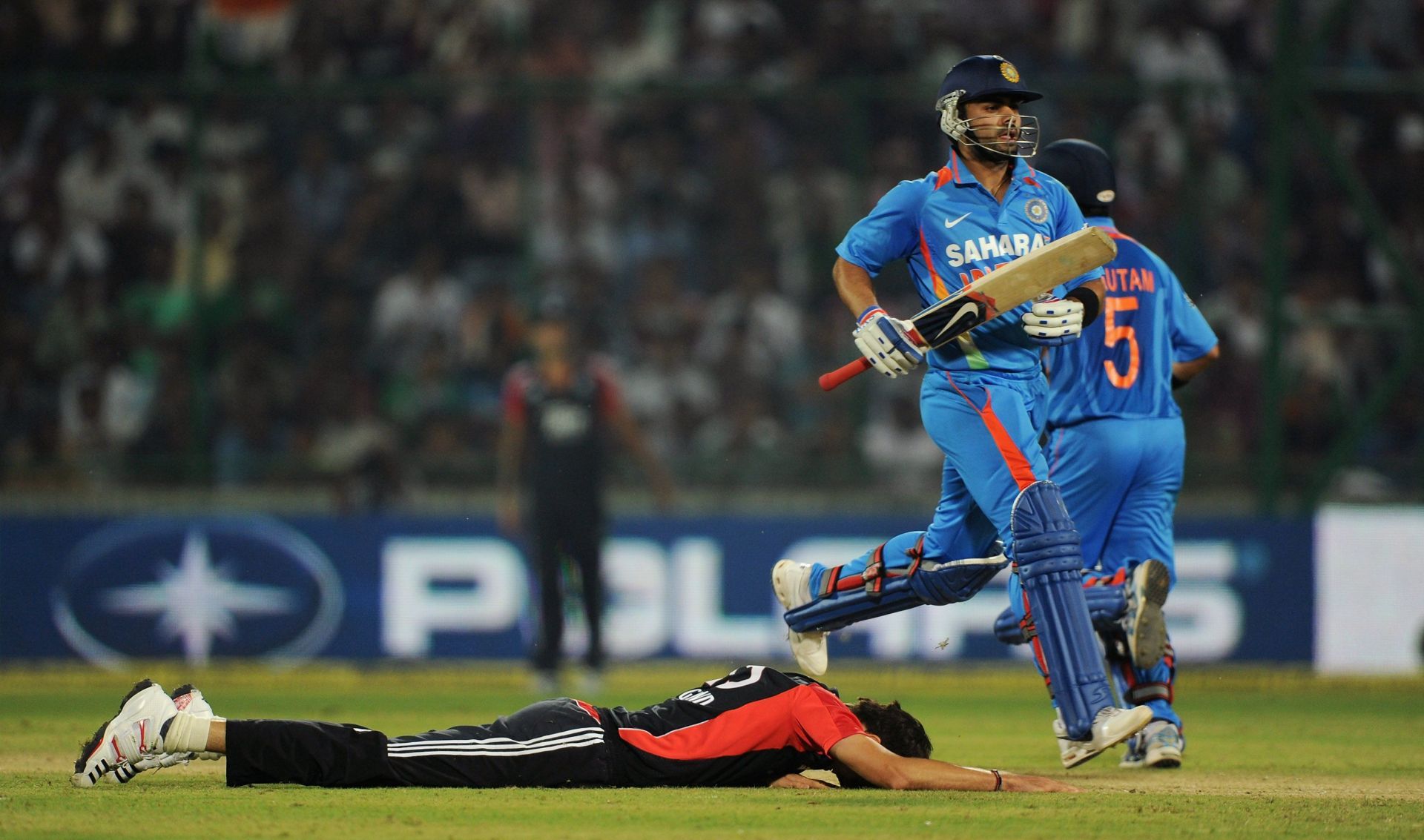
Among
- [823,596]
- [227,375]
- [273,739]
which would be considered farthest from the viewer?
[227,375]

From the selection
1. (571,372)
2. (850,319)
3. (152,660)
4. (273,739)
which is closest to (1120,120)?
(850,319)

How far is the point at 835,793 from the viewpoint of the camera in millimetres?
6316

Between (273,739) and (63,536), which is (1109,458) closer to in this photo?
(273,739)

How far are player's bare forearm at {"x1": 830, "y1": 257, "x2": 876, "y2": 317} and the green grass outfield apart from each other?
5.59ft

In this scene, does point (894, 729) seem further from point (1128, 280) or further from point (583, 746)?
point (1128, 280)

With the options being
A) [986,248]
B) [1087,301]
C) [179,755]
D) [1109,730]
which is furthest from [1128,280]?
[179,755]

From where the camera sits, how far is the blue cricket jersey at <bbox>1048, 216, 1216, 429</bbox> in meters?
7.47

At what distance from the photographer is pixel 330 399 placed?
42.3 ft

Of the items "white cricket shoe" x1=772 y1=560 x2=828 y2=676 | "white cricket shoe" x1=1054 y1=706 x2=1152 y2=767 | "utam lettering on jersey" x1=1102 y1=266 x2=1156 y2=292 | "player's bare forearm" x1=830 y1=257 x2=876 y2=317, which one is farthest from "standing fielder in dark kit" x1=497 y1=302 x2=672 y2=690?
"white cricket shoe" x1=1054 y1=706 x2=1152 y2=767

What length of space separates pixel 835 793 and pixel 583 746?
0.90 meters

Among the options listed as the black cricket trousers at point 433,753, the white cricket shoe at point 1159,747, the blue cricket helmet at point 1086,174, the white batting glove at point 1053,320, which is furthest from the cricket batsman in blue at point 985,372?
the black cricket trousers at point 433,753

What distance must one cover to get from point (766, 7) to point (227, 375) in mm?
5233

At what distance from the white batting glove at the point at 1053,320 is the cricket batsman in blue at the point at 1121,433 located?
1.04 meters

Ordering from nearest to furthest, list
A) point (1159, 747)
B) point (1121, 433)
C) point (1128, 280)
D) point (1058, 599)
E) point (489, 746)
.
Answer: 1. point (489, 746)
2. point (1058, 599)
3. point (1159, 747)
4. point (1121, 433)
5. point (1128, 280)
